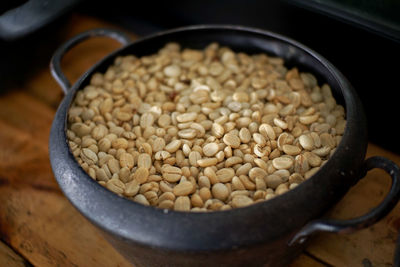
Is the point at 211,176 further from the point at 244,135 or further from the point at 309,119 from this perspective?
the point at 309,119

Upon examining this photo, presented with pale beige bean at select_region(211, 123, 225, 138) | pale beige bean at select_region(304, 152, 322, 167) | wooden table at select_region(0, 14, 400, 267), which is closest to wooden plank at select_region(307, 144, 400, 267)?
wooden table at select_region(0, 14, 400, 267)

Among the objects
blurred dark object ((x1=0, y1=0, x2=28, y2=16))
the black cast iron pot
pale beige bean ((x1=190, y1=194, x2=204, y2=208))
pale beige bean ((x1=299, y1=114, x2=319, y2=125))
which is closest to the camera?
the black cast iron pot

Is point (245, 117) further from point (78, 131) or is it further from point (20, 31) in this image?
point (20, 31)

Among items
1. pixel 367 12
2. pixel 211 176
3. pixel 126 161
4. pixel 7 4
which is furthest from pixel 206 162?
pixel 7 4

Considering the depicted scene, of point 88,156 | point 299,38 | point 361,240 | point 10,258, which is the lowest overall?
point 10,258

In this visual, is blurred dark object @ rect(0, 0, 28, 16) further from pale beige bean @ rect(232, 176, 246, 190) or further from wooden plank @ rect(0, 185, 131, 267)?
pale beige bean @ rect(232, 176, 246, 190)

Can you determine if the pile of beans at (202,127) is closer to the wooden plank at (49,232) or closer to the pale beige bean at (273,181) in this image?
the pale beige bean at (273,181)
